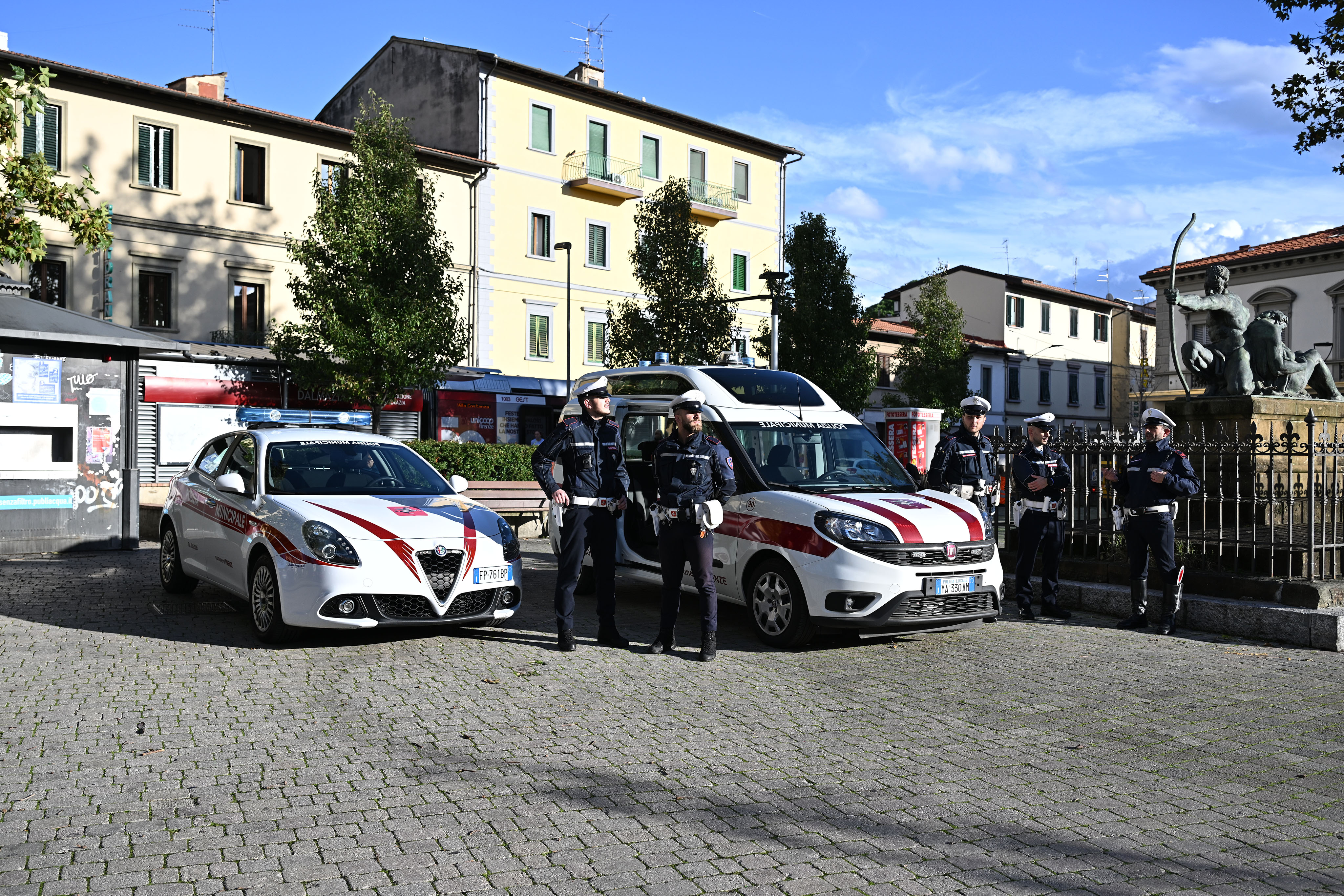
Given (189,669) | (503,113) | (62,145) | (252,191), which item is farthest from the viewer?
(503,113)

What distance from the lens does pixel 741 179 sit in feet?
143

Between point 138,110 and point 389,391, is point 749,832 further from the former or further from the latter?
point 138,110

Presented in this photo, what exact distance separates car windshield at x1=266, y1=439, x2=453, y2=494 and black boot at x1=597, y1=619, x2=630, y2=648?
1858mm

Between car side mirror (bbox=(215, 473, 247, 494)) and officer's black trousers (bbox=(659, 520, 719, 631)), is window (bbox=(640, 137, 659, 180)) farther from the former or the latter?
officer's black trousers (bbox=(659, 520, 719, 631))

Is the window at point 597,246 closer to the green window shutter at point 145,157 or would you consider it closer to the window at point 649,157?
the window at point 649,157

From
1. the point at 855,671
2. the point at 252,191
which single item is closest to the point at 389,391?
the point at 252,191

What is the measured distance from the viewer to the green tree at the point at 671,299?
105 ft

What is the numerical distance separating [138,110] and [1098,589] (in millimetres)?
26164

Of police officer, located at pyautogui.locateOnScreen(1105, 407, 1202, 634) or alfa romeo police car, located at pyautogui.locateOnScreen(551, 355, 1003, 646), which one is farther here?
police officer, located at pyautogui.locateOnScreen(1105, 407, 1202, 634)

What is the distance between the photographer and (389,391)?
26875mm

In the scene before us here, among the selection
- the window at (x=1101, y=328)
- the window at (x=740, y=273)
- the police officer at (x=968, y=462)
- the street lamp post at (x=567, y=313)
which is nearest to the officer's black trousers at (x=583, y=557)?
the police officer at (x=968, y=462)

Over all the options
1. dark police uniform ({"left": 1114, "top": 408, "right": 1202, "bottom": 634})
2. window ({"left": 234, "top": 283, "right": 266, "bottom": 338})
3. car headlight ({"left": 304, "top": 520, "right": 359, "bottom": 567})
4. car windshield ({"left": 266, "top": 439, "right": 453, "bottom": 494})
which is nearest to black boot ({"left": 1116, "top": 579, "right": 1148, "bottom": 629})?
dark police uniform ({"left": 1114, "top": 408, "right": 1202, "bottom": 634})

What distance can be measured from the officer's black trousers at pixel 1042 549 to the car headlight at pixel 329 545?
5.92m

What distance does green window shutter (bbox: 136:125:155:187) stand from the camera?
28000 mm
